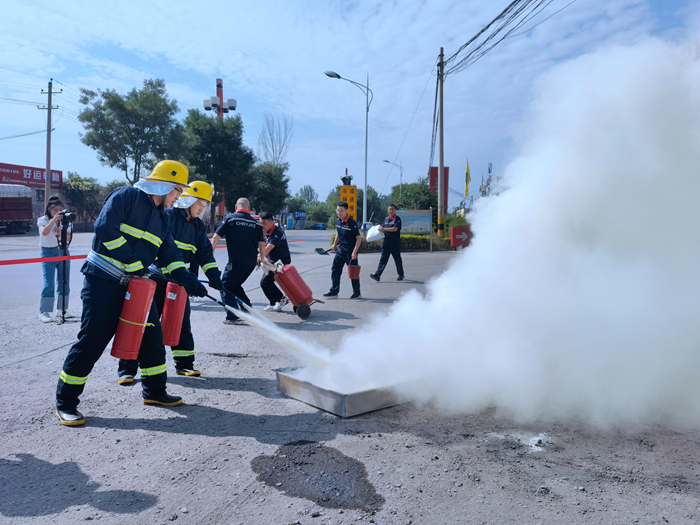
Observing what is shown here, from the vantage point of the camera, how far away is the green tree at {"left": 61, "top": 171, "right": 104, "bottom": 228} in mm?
44375

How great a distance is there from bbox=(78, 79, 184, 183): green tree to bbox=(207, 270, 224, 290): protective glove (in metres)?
33.7

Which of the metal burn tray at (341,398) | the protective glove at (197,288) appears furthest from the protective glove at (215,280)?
the metal burn tray at (341,398)

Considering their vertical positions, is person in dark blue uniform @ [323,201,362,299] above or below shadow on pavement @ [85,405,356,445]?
above

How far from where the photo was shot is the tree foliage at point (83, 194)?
4438 centimetres

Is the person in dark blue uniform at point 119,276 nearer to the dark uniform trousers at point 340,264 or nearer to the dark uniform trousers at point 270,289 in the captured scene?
the dark uniform trousers at point 270,289

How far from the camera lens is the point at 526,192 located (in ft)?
13.8

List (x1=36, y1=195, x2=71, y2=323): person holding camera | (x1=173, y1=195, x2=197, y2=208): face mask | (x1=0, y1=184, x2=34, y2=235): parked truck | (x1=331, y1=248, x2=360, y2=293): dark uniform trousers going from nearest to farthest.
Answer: (x1=173, y1=195, x2=197, y2=208): face mask
(x1=36, y1=195, x2=71, y2=323): person holding camera
(x1=331, y1=248, x2=360, y2=293): dark uniform trousers
(x1=0, y1=184, x2=34, y2=235): parked truck

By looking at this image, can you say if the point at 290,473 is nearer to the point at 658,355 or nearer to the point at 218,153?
the point at 658,355

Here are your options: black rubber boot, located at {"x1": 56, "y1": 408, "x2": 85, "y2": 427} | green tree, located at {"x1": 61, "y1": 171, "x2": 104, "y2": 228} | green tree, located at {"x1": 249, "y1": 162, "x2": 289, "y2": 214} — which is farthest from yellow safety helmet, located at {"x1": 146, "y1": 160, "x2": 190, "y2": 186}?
green tree, located at {"x1": 61, "y1": 171, "x2": 104, "y2": 228}

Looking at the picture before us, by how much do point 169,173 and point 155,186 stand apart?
0.17 m

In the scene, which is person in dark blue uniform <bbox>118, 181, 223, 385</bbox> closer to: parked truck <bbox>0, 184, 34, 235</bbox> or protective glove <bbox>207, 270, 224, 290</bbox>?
protective glove <bbox>207, 270, 224, 290</bbox>

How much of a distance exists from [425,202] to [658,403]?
27579mm

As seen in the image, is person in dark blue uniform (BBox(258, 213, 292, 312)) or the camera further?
person in dark blue uniform (BBox(258, 213, 292, 312))

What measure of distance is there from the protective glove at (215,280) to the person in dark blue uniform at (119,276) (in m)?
0.91
